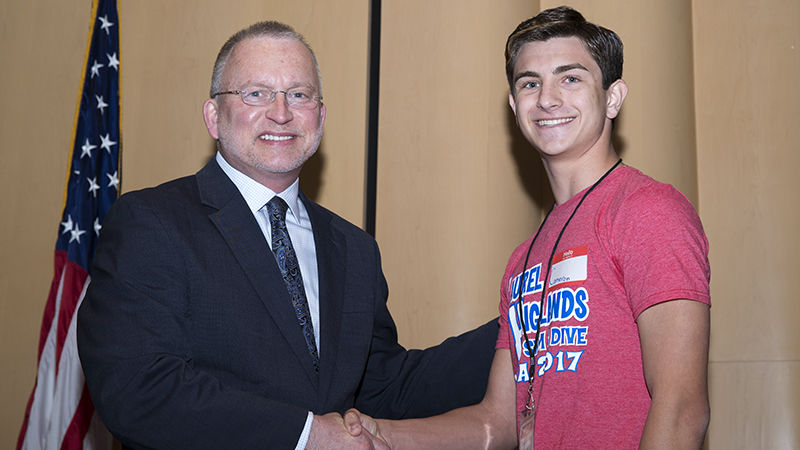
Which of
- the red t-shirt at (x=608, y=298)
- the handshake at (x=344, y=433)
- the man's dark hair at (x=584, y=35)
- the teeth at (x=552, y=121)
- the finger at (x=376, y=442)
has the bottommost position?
the finger at (x=376, y=442)

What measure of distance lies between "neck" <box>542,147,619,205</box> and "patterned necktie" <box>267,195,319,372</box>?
3.21 ft

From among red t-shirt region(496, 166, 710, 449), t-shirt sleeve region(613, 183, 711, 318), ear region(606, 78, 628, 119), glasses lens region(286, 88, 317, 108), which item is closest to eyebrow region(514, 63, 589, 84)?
ear region(606, 78, 628, 119)

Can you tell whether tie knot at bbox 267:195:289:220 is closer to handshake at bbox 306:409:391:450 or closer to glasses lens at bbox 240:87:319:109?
glasses lens at bbox 240:87:319:109

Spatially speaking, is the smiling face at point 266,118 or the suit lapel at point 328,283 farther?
the smiling face at point 266,118

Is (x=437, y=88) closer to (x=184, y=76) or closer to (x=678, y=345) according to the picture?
(x=184, y=76)

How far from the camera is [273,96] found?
9.49 ft

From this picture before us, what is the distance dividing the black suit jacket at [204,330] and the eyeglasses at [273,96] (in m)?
0.31

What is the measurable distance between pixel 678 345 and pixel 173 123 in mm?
3834

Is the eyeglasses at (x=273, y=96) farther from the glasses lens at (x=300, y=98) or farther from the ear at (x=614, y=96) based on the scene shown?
the ear at (x=614, y=96)

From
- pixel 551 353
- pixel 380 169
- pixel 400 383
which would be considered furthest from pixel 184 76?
pixel 551 353

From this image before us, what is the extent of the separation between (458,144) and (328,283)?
1.83 meters

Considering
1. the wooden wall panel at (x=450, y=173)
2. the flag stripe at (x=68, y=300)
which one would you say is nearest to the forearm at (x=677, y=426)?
the wooden wall panel at (x=450, y=173)

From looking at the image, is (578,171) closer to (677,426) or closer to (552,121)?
(552,121)

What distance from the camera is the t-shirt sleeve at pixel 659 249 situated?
1.85 metres
